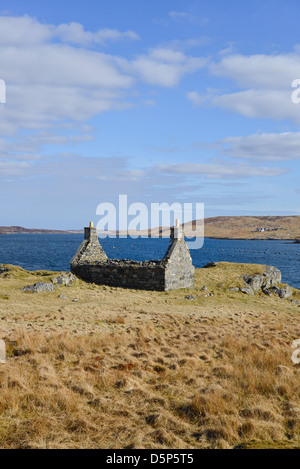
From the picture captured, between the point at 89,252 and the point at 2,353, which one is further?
the point at 89,252

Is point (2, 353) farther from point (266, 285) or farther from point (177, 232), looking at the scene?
point (266, 285)

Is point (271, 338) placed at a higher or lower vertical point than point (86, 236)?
lower

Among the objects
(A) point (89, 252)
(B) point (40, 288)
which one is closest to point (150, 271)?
(A) point (89, 252)

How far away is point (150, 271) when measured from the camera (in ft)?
81.9

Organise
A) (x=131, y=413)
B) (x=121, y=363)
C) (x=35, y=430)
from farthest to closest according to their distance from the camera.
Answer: (x=121, y=363) < (x=131, y=413) < (x=35, y=430)

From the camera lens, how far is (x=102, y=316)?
17172 millimetres

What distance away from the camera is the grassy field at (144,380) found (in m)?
6.41

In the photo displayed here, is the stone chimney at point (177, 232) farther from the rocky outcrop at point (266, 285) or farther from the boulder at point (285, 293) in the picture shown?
the boulder at point (285, 293)

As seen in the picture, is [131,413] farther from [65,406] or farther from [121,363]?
[121,363]

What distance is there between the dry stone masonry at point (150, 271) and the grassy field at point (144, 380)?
6086 millimetres

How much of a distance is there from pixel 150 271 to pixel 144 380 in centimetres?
1569
